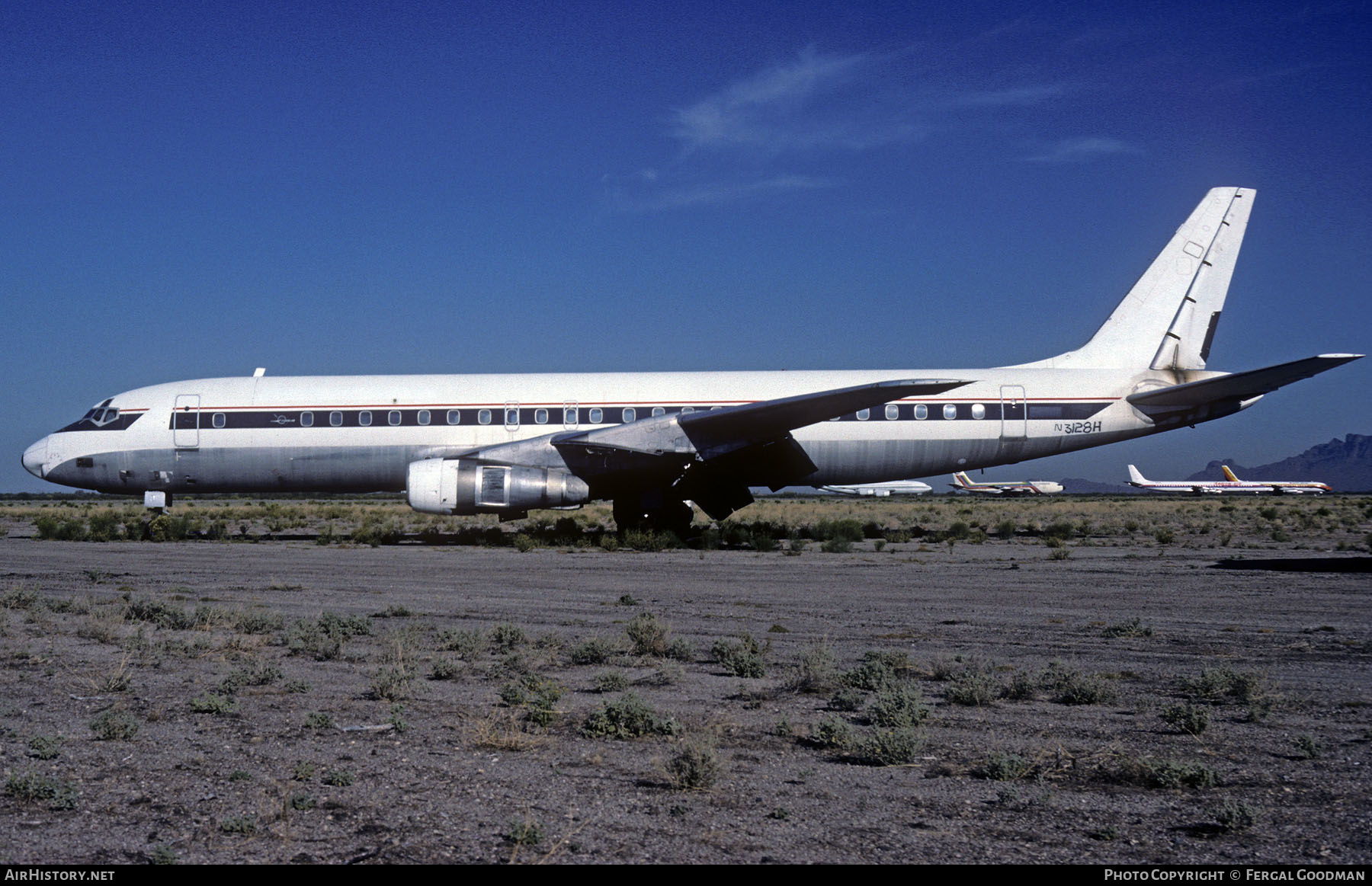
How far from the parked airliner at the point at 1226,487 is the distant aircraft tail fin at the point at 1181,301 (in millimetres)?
81734

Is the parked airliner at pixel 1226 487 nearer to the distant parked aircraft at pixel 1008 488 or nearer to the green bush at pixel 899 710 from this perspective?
the distant parked aircraft at pixel 1008 488

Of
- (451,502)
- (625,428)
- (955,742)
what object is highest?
(625,428)

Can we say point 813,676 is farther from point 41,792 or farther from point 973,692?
point 41,792

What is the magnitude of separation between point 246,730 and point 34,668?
305cm

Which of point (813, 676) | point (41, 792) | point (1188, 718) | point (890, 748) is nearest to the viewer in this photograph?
point (41, 792)

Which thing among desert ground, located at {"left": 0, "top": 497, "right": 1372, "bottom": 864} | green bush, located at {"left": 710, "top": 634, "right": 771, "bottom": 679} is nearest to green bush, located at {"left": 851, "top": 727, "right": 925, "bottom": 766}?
desert ground, located at {"left": 0, "top": 497, "right": 1372, "bottom": 864}

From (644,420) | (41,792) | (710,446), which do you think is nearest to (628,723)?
(41,792)

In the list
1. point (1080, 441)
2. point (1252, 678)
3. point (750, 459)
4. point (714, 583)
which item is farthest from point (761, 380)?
point (1252, 678)

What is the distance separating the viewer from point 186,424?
21688 millimetres

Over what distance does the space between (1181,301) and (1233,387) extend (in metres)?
3.02

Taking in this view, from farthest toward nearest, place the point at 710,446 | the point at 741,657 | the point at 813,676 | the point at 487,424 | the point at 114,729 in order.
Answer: the point at 487,424 < the point at 710,446 < the point at 741,657 < the point at 813,676 < the point at 114,729
